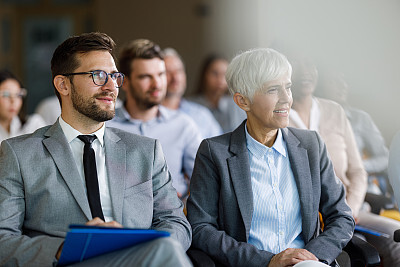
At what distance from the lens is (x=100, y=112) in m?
2.26

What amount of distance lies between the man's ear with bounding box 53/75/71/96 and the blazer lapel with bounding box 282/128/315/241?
0.98m

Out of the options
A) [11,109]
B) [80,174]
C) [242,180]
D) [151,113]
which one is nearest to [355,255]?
[242,180]

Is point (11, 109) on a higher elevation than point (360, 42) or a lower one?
lower

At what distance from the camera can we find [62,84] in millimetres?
2324

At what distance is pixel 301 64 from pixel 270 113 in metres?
0.57

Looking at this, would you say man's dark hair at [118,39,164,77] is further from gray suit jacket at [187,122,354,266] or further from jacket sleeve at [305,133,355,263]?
jacket sleeve at [305,133,355,263]

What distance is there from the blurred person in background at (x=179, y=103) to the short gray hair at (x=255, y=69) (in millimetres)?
2061

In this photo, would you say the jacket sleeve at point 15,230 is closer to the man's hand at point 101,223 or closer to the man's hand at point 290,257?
the man's hand at point 101,223

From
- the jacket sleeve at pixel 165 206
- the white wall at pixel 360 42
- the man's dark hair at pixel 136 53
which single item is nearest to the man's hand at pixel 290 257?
the jacket sleeve at pixel 165 206

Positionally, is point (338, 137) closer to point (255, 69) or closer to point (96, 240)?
point (255, 69)

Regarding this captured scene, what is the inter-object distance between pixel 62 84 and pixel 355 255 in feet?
4.71

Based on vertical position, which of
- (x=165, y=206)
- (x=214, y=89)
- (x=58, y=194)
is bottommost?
(x=214, y=89)

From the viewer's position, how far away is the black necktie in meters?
2.18

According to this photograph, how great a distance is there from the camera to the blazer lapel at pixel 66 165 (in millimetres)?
2143
